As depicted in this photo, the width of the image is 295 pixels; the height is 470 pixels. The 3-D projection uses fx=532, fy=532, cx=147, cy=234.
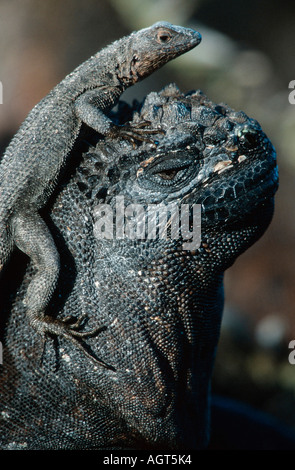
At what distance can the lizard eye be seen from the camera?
9.63ft

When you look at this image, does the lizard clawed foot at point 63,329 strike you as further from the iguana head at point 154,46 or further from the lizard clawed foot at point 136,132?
the iguana head at point 154,46

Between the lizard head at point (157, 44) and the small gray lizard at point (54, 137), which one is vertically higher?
the lizard head at point (157, 44)

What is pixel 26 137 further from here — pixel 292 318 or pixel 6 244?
pixel 292 318

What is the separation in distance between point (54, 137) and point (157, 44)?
85cm

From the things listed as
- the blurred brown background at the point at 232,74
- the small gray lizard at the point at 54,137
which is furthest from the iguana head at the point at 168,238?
the blurred brown background at the point at 232,74

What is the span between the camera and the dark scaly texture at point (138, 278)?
2.27 m

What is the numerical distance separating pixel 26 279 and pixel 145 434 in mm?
926

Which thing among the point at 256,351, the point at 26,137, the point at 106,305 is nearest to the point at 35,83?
the point at 256,351

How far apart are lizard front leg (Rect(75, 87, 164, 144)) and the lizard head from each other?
0.68ft

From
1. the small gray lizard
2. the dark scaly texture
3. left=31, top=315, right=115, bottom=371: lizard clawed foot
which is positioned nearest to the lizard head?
the small gray lizard

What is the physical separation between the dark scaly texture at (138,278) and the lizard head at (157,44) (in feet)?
1.61

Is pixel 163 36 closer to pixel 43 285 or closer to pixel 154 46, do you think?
pixel 154 46

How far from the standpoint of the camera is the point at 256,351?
23.2 ft

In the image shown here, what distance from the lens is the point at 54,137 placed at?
8.45ft
